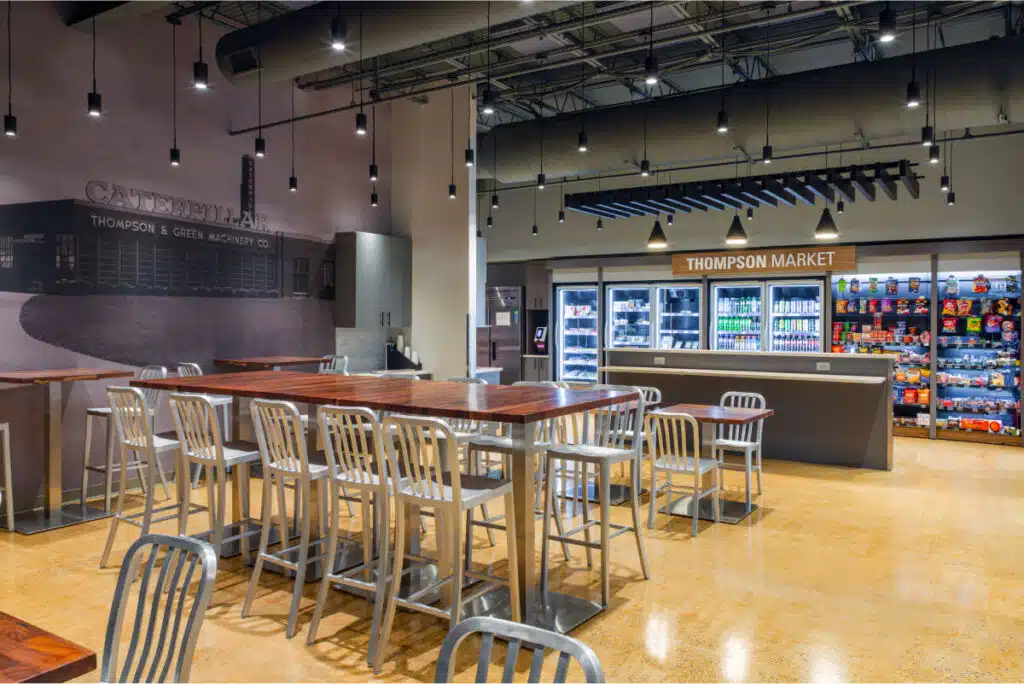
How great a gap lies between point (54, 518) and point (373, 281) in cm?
408

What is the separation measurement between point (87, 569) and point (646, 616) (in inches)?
129

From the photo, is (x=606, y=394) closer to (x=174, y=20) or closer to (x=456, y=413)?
(x=456, y=413)

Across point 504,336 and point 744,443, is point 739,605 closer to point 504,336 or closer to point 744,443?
point 744,443

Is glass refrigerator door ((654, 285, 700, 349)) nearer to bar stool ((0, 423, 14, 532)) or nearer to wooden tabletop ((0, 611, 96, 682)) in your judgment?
bar stool ((0, 423, 14, 532))

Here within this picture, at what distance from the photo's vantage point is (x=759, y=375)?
24.9 ft

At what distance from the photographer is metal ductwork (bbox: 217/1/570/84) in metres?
5.29

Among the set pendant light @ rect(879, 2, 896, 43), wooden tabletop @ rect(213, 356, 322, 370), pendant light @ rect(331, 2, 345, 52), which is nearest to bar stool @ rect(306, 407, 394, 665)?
pendant light @ rect(331, 2, 345, 52)

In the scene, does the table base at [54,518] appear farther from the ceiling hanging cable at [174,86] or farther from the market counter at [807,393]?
the market counter at [807,393]

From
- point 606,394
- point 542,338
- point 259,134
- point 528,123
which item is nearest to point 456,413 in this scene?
point 606,394

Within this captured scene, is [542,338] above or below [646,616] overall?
above

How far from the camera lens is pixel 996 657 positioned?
3.17 m

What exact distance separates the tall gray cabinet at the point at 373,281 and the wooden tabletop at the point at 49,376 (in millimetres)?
3039

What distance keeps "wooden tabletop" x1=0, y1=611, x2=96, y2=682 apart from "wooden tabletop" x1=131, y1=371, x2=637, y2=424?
6.05 ft

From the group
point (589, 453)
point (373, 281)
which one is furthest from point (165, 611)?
point (373, 281)
